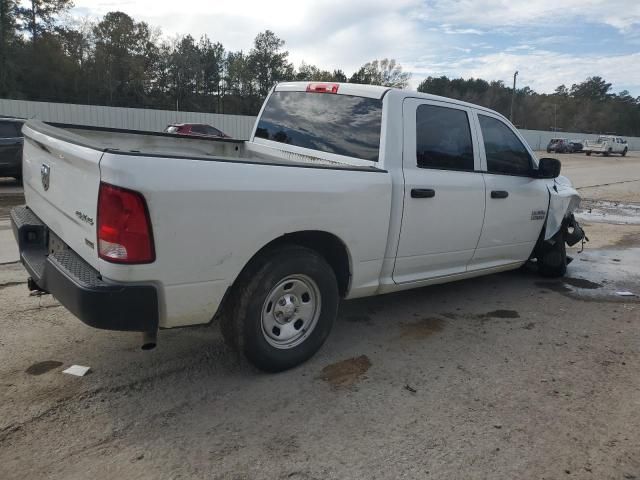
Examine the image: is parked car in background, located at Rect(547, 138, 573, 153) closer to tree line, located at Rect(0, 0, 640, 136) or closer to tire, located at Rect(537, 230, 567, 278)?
tree line, located at Rect(0, 0, 640, 136)

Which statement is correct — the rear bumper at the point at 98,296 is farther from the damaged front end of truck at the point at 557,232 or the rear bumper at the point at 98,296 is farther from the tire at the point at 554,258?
the tire at the point at 554,258

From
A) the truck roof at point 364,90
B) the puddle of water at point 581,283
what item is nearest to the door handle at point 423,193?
the truck roof at point 364,90

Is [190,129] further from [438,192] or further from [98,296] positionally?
[98,296]

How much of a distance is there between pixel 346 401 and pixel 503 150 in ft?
9.87

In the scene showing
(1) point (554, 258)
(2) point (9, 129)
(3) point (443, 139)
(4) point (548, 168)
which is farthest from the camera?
(2) point (9, 129)

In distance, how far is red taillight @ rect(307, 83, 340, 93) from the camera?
4.49m

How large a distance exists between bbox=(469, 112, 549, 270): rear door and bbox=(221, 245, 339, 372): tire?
1.88 m

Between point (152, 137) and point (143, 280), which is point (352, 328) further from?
point (152, 137)

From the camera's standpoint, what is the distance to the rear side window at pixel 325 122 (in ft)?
13.4

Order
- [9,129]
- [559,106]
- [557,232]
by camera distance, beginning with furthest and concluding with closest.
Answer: [559,106] < [9,129] < [557,232]

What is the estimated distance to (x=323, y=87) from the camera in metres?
4.58

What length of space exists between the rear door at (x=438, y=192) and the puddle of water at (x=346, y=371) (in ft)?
2.39

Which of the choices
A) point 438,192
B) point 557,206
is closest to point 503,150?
point 557,206

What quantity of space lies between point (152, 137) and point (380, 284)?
2.58 metres
